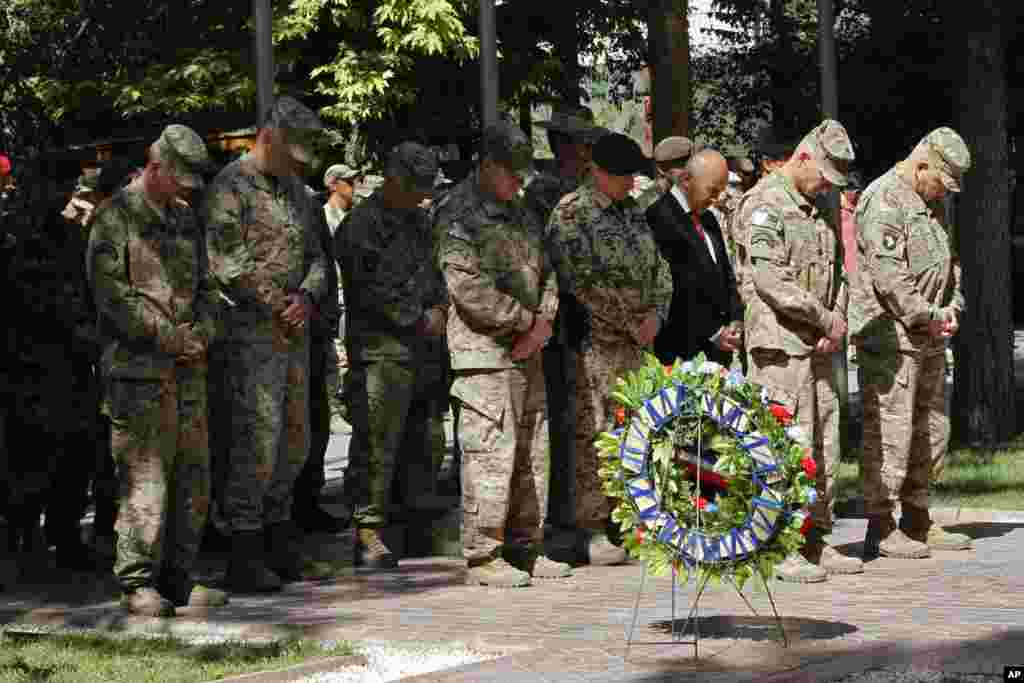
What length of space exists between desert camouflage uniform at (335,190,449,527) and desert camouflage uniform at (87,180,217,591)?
166 centimetres

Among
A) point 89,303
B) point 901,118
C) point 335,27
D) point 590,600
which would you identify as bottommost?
point 590,600

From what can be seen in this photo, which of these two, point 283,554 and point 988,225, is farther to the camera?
point 988,225

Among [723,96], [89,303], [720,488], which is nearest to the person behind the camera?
[720,488]

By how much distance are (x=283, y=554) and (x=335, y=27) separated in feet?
72.2

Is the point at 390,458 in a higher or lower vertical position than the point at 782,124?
lower

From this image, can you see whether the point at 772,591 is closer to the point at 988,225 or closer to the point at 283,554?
the point at 283,554

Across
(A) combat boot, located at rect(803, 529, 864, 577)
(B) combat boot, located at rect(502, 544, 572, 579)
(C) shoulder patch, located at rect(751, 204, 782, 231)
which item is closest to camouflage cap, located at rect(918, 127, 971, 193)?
(C) shoulder patch, located at rect(751, 204, 782, 231)

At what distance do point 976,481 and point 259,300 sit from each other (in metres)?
6.07

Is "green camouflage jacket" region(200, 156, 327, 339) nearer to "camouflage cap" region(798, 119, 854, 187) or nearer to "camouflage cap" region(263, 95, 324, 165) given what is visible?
"camouflage cap" region(263, 95, 324, 165)

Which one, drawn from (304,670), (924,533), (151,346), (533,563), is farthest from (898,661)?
(924,533)

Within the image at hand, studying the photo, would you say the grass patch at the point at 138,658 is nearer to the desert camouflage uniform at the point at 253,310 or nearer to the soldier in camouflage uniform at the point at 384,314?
→ the desert camouflage uniform at the point at 253,310

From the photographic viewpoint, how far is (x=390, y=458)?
11867 millimetres

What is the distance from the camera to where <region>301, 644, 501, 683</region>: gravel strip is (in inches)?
327

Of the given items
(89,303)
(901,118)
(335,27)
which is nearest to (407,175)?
(89,303)
